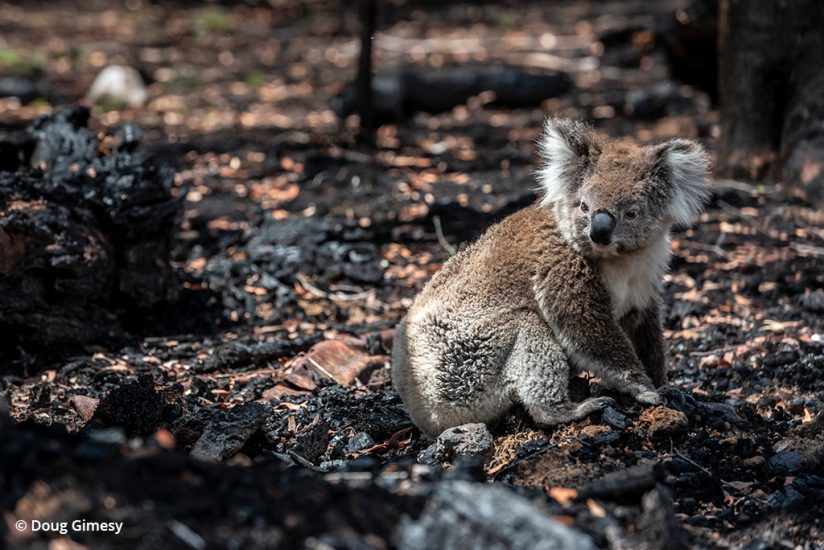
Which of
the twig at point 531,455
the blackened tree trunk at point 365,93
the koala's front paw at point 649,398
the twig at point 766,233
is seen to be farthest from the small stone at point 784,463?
the blackened tree trunk at point 365,93

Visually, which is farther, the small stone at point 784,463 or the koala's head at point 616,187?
the koala's head at point 616,187

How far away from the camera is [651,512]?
3.29 m

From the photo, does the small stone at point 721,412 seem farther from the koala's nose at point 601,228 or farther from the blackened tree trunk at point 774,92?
the blackened tree trunk at point 774,92

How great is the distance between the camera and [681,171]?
454 cm

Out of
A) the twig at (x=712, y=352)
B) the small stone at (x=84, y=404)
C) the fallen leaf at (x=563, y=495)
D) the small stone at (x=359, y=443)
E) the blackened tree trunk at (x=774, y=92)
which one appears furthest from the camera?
the blackened tree trunk at (x=774, y=92)

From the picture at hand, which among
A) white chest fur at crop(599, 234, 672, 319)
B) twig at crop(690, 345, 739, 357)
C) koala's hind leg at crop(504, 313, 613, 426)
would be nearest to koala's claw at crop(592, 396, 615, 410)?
koala's hind leg at crop(504, 313, 613, 426)

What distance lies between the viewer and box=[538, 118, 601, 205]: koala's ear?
4.57 metres

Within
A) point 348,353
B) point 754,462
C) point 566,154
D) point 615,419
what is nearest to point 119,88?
point 348,353

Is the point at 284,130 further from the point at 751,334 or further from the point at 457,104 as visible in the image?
the point at 751,334

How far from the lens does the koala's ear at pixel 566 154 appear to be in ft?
15.0

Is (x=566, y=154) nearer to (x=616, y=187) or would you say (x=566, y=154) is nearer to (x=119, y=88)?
(x=616, y=187)

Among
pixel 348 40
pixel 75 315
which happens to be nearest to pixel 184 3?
pixel 348 40

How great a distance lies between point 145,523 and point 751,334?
4376 millimetres

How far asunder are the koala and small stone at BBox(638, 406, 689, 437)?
9 centimetres
